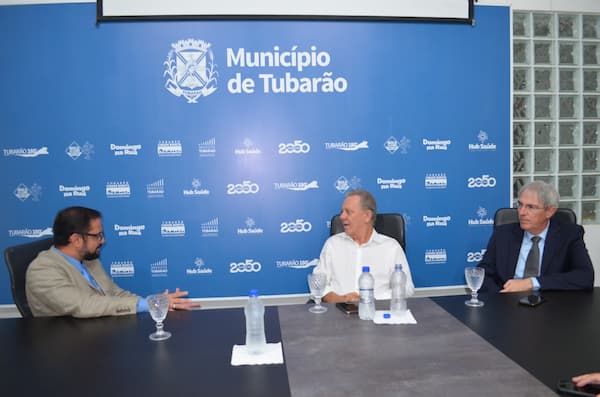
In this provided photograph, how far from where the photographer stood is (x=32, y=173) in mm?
3533

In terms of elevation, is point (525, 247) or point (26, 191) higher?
point (26, 191)

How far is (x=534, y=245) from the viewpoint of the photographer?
2.53m

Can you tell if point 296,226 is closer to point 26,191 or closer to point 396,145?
point 396,145

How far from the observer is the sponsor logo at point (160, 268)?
3.63 meters

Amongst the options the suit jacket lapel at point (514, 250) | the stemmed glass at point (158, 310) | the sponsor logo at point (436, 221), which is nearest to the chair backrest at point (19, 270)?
the stemmed glass at point (158, 310)

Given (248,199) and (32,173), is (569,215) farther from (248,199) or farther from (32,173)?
(32,173)

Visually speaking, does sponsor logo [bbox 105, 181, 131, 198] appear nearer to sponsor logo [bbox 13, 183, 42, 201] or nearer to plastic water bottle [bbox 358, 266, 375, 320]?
sponsor logo [bbox 13, 183, 42, 201]

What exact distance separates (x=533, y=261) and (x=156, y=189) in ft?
8.75

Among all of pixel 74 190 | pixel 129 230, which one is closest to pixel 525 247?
pixel 129 230

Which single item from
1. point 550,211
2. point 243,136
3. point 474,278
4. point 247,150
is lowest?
point 474,278

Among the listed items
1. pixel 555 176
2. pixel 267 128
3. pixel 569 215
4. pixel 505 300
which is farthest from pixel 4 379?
pixel 555 176

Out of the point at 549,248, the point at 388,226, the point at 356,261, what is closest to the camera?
the point at 549,248

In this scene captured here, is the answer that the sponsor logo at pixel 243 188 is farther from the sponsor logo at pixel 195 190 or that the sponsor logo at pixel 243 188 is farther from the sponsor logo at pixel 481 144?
the sponsor logo at pixel 481 144

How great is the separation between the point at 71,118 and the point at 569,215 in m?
3.53
